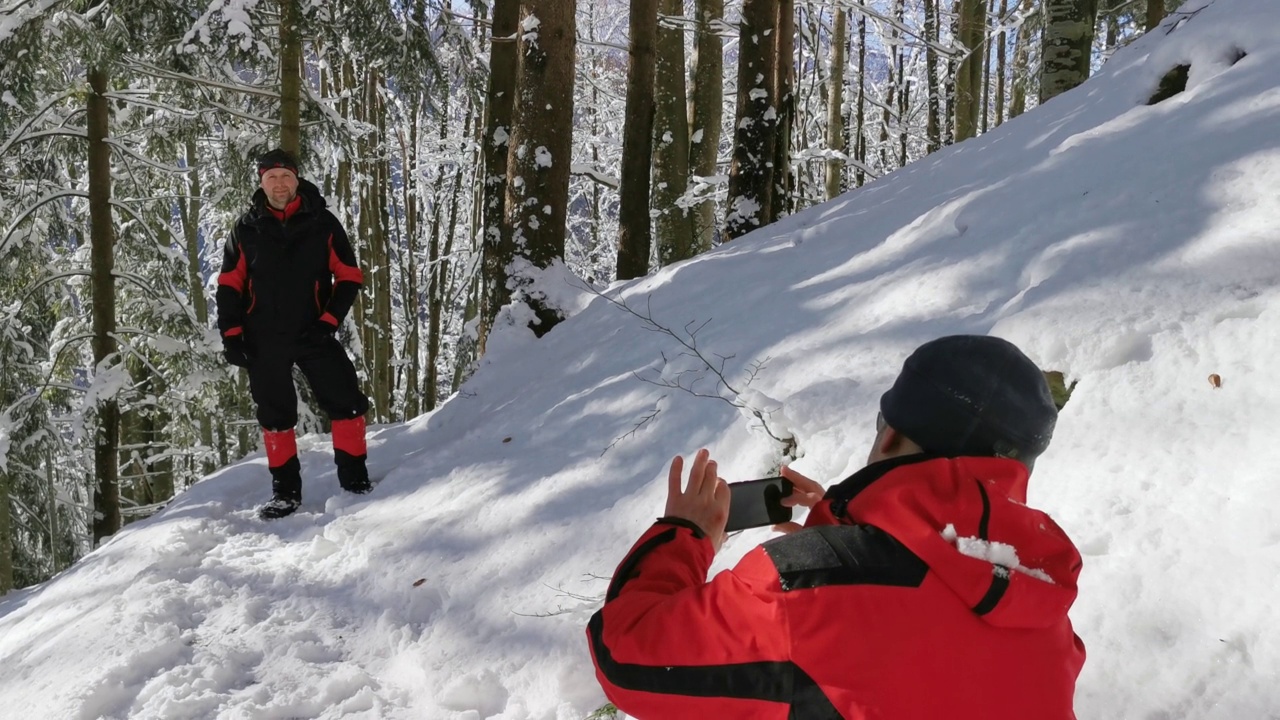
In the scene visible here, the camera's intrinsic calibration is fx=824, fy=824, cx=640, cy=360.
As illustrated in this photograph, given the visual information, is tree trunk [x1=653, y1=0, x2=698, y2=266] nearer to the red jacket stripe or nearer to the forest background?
the forest background

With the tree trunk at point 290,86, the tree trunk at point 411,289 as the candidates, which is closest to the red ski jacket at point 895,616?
the tree trunk at point 290,86

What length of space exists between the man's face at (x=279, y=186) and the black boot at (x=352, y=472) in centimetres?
148

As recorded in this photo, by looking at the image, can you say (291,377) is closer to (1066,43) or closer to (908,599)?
(908,599)

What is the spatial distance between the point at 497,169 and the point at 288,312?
3.19 m

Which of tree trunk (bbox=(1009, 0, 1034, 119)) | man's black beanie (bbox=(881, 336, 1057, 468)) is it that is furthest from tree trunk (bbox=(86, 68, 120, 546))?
tree trunk (bbox=(1009, 0, 1034, 119))

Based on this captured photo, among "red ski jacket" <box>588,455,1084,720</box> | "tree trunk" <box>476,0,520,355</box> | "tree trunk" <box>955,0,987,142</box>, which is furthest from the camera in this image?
"tree trunk" <box>955,0,987,142</box>

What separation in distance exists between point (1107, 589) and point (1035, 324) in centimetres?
108

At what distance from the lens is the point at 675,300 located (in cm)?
553

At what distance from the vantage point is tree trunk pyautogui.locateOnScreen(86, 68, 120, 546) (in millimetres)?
8438

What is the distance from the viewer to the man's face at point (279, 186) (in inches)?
179

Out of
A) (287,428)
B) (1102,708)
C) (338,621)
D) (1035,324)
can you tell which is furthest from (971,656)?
(287,428)

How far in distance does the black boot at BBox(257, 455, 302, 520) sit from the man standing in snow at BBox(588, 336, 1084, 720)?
4.09 meters

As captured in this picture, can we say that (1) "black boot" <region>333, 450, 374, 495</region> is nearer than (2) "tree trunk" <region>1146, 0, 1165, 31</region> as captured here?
Yes

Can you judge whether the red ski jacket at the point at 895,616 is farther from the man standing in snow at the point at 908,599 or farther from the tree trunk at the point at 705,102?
the tree trunk at the point at 705,102
